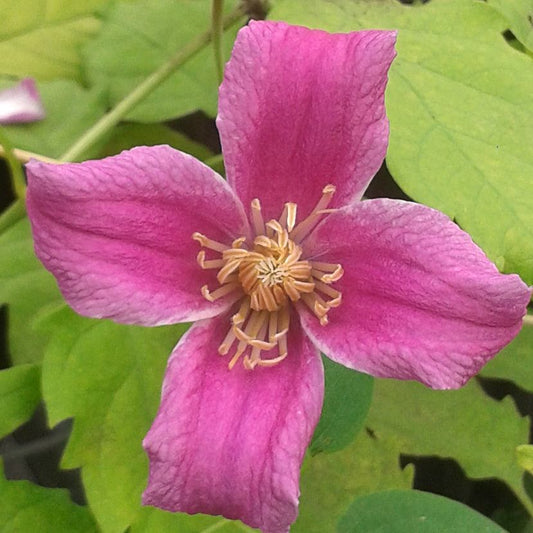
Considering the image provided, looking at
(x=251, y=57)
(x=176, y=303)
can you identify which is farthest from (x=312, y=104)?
(x=176, y=303)

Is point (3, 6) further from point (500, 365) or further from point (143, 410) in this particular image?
point (500, 365)

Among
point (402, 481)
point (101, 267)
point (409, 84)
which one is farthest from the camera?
point (402, 481)

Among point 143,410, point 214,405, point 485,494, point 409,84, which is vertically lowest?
point 485,494

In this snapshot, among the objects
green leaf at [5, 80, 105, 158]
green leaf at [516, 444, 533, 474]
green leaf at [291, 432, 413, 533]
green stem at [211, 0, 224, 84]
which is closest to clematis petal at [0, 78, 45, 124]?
green leaf at [5, 80, 105, 158]

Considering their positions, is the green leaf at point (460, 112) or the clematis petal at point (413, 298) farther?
the green leaf at point (460, 112)

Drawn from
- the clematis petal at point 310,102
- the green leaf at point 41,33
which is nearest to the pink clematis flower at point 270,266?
the clematis petal at point 310,102

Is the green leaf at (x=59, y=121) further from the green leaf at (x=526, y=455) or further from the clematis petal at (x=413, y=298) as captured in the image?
the green leaf at (x=526, y=455)

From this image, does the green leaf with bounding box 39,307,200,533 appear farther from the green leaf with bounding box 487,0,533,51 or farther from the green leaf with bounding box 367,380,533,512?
the green leaf with bounding box 487,0,533,51
